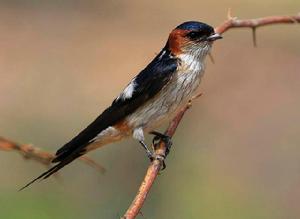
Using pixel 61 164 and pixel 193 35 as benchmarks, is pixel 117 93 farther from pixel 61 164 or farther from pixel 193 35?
pixel 61 164

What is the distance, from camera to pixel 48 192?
654 cm

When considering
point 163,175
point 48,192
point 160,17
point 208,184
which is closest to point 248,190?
point 208,184

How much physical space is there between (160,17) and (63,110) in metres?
2.93

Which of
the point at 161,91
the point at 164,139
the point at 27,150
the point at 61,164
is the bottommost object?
the point at 164,139

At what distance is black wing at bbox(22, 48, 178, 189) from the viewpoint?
3.49 metres

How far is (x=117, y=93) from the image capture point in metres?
8.54

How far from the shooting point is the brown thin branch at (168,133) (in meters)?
2.22

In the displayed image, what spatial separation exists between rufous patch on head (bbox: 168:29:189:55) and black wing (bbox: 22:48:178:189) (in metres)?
0.04

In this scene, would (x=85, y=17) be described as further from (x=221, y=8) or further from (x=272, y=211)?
(x=272, y=211)

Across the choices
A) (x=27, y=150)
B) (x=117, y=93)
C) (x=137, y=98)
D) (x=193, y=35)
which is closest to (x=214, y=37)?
(x=193, y=35)

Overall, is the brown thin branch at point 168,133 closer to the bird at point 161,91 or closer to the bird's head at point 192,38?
the bird at point 161,91

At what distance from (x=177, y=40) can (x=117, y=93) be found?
501 centimetres

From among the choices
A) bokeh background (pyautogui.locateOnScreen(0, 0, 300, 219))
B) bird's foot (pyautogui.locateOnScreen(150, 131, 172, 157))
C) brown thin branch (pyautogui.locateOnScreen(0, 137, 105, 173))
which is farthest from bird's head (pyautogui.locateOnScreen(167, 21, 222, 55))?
bokeh background (pyautogui.locateOnScreen(0, 0, 300, 219))

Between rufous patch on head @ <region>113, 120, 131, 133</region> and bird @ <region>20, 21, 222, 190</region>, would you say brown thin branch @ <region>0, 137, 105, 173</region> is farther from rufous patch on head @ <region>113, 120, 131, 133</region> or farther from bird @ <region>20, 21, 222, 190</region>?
rufous patch on head @ <region>113, 120, 131, 133</region>
